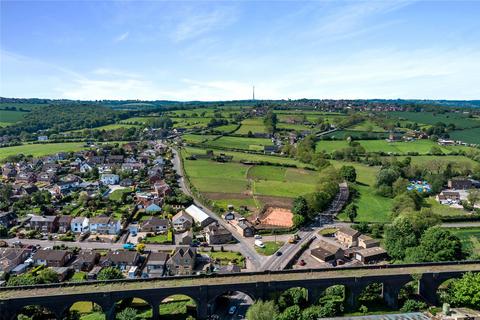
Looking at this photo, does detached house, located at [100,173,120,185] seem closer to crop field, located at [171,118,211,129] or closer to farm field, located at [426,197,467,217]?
farm field, located at [426,197,467,217]

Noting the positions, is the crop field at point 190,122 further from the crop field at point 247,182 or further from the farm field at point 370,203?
the farm field at point 370,203

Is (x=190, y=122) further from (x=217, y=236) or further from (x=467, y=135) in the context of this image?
(x=217, y=236)

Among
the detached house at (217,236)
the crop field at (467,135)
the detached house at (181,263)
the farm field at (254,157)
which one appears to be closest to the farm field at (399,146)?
the crop field at (467,135)

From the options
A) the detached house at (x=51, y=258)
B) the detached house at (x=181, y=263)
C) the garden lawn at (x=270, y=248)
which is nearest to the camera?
the detached house at (x=181, y=263)

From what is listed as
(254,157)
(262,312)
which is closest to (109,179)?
(254,157)

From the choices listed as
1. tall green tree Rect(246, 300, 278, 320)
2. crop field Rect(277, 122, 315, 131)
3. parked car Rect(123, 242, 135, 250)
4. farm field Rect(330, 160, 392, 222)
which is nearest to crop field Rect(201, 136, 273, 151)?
crop field Rect(277, 122, 315, 131)
